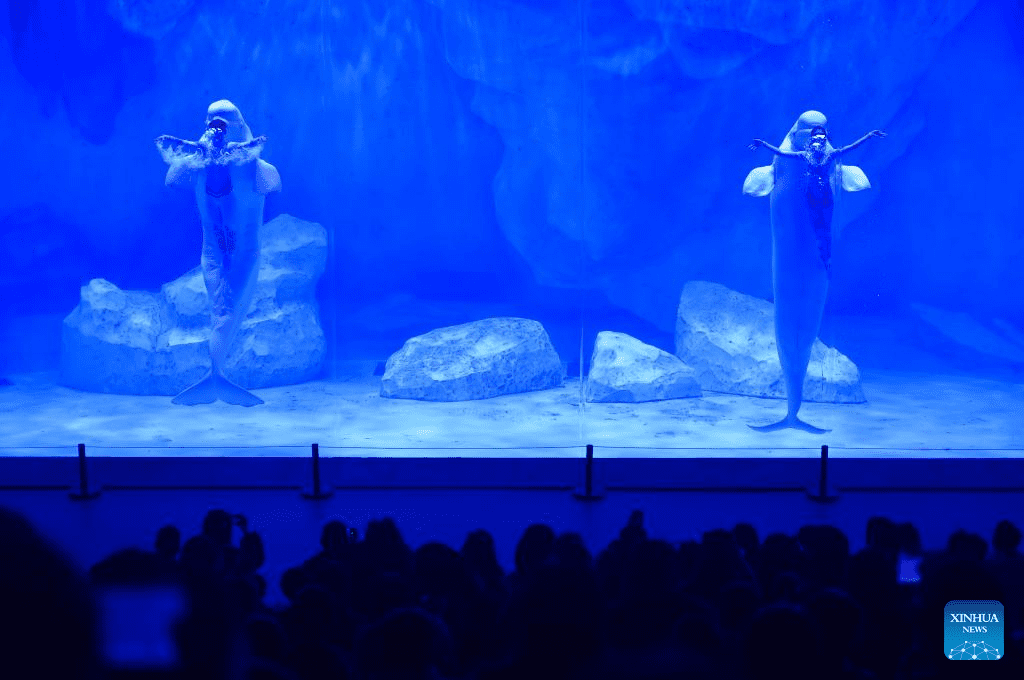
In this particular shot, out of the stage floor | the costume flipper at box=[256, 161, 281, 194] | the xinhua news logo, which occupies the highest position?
the costume flipper at box=[256, 161, 281, 194]

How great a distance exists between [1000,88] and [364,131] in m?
12.1

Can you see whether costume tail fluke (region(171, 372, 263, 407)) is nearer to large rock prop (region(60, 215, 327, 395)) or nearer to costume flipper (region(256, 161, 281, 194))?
costume flipper (region(256, 161, 281, 194))

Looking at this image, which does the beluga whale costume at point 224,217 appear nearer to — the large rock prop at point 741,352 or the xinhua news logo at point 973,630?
the large rock prop at point 741,352

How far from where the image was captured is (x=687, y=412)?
1143 cm

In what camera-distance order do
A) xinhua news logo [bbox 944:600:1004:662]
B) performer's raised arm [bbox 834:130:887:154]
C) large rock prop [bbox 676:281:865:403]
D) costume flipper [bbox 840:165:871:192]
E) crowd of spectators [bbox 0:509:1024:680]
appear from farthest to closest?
large rock prop [bbox 676:281:865:403], costume flipper [bbox 840:165:871:192], performer's raised arm [bbox 834:130:887:154], xinhua news logo [bbox 944:600:1004:662], crowd of spectators [bbox 0:509:1024:680]

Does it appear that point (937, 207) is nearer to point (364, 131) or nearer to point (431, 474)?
point (364, 131)

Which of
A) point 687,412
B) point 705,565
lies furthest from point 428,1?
point 705,565

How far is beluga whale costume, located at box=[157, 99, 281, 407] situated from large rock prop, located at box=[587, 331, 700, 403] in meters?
4.97

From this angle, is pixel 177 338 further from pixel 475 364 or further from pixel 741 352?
pixel 741 352

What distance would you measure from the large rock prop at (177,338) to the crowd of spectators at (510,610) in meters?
9.62

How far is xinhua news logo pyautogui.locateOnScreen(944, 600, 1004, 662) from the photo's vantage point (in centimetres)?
212

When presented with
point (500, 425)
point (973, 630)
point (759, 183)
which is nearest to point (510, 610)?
point (973, 630)

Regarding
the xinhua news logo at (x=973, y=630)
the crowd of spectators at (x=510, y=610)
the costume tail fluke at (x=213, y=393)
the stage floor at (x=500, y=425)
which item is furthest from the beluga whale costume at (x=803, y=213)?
the xinhua news logo at (x=973, y=630)

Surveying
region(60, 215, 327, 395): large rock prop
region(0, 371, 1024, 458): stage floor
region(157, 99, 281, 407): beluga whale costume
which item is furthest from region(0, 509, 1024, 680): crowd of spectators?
region(60, 215, 327, 395): large rock prop
